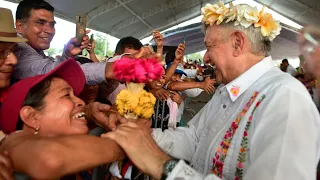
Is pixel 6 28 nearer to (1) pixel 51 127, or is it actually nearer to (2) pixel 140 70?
(1) pixel 51 127

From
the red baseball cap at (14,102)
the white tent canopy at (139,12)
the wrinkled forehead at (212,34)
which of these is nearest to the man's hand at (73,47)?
the red baseball cap at (14,102)

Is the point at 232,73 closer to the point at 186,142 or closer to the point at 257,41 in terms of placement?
the point at 257,41

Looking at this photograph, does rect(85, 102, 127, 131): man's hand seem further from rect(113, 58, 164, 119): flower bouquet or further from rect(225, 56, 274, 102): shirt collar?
rect(225, 56, 274, 102): shirt collar

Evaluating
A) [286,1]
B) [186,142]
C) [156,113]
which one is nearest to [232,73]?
[186,142]

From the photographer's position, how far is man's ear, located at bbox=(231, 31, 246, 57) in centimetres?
197

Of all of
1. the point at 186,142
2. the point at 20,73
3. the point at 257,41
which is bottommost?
the point at 186,142

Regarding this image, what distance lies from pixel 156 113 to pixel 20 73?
1.86 m

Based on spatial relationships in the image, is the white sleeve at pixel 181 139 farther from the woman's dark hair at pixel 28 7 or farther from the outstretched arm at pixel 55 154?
the woman's dark hair at pixel 28 7

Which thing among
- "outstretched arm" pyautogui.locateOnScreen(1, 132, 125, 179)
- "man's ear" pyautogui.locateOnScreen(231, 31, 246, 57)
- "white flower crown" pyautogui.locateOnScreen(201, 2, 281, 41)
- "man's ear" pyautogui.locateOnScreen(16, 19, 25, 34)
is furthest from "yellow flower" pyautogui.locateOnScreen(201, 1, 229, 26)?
"man's ear" pyautogui.locateOnScreen(16, 19, 25, 34)

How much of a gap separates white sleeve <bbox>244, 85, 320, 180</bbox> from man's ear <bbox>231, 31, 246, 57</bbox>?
45cm

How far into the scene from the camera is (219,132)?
6.40 ft

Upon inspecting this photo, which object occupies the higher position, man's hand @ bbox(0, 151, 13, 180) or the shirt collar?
the shirt collar

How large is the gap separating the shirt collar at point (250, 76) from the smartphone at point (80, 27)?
1.31 metres

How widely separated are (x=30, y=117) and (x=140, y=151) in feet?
2.11
